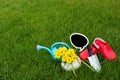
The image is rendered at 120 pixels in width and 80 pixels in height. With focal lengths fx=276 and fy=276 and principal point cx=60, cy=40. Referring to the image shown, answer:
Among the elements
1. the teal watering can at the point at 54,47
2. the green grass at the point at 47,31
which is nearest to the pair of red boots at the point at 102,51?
the green grass at the point at 47,31

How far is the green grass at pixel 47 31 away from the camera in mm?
2666

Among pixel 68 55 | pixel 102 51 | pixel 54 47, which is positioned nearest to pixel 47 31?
pixel 54 47

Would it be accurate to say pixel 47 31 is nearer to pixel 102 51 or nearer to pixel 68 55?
pixel 102 51

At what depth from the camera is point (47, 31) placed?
357 centimetres

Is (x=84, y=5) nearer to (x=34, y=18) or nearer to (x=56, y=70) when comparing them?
(x=34, y=18)

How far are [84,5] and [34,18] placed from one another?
2.70 ft

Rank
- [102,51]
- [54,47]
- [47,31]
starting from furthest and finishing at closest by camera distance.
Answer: [47,31] → [54,47] → [102,51]

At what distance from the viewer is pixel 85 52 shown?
2.74 meters

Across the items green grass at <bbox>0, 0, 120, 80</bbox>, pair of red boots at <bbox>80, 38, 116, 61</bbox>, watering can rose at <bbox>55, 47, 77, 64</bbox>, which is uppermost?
watering can rose at <bbox>55, 47, 77, 64</bbox>

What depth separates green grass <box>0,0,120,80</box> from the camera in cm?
267

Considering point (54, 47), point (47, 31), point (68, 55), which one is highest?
point (68, 55)

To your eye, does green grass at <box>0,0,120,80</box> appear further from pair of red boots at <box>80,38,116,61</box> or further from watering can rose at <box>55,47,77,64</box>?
watering can rose at <box>55,47,77,64</box>

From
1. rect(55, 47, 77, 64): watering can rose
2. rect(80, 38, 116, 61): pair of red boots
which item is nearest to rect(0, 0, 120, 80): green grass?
rect(80, 38, 116, 61): pair of red boots

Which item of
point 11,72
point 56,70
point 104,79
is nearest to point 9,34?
point 11,72
